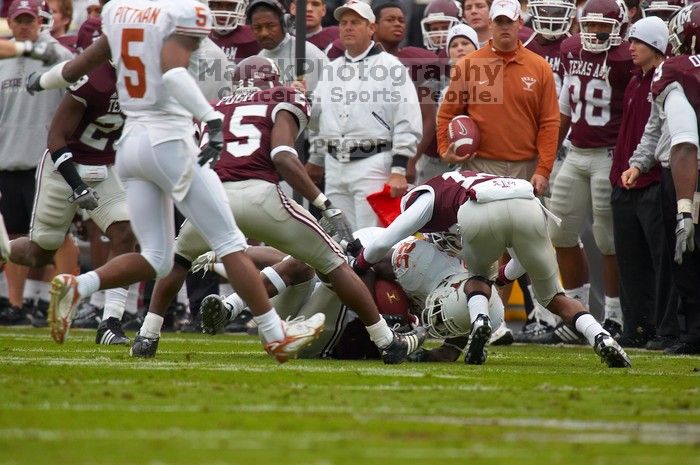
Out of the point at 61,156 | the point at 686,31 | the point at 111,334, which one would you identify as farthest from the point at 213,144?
the point at 686,31

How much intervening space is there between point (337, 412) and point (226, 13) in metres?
6.17

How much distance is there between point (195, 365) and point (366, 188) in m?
3.15

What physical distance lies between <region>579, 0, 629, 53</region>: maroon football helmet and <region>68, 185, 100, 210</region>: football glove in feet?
11.4

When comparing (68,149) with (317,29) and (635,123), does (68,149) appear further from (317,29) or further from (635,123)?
(635,123)

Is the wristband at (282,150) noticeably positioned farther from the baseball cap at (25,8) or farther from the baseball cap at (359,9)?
the baseball cap at (25,8)

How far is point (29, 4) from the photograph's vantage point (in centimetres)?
984

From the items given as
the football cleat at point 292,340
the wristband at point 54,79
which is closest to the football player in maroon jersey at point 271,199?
the football cleat at point 292,340

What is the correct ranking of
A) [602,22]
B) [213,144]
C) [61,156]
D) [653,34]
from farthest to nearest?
[602,22]
[653,34]
[61,156]
[213,144]

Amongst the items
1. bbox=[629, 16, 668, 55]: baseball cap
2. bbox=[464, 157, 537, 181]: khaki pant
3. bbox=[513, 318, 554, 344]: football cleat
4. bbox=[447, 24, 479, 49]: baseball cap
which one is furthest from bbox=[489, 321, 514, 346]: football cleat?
bbox=[447, 24, 479, 49]: baseball cap

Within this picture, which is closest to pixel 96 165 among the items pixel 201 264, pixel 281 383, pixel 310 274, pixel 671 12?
pixel 201 264

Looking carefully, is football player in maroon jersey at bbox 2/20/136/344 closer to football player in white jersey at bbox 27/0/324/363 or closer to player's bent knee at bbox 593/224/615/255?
football player in white jersey at bbox 27/0/324/363

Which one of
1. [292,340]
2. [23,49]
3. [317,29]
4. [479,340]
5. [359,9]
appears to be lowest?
[479,340]

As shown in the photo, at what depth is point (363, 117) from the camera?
30.7 feet

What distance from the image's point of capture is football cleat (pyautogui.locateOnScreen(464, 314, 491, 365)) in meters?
6.59
